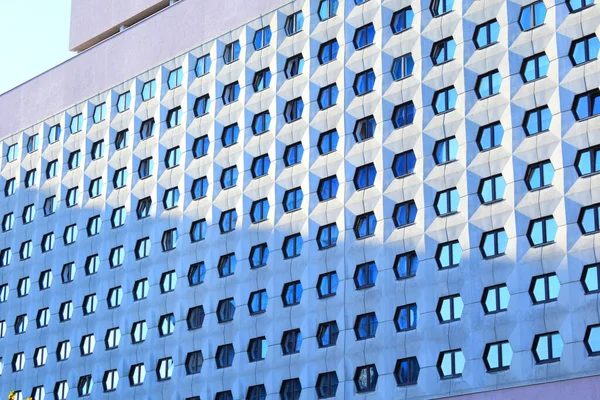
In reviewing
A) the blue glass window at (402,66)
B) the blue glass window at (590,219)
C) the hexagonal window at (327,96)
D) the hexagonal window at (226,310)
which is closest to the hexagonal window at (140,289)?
the hexagonal window at (226,310)

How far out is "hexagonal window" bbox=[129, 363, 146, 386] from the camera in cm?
3731

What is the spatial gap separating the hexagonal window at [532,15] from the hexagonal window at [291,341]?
1009cm

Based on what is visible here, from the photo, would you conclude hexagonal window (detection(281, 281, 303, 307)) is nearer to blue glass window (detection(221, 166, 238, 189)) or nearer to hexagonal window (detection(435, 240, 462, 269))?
blue glass window (detection(221, 166, 238, 189))

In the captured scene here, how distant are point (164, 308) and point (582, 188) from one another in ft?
47.6

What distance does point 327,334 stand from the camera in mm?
32188

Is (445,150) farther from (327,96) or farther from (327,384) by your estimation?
(327,384)

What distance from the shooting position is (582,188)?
2762cm

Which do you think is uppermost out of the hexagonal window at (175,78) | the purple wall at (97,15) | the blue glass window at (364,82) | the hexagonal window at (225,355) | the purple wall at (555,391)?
the purple wall at (97,15)

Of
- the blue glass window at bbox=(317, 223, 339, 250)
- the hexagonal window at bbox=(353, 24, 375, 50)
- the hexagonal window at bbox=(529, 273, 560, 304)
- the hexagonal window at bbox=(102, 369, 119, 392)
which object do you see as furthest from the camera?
the hexagonal window at bbox=(102, 369, 119, 392)

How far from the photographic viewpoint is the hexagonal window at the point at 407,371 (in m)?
29.8

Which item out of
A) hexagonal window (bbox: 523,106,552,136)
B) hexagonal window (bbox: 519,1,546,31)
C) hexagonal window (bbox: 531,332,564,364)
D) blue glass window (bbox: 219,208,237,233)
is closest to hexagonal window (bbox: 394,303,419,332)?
hexagonal window (bbox: 531,332,564,364)

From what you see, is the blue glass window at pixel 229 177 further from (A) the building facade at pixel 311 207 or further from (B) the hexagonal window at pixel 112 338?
(B) the hexagonal window at pixel 112 338

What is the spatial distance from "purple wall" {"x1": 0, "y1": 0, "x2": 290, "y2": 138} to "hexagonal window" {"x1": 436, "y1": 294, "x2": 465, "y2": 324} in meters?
11.4

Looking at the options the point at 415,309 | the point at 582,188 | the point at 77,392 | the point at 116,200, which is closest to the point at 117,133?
the point at 116,200
